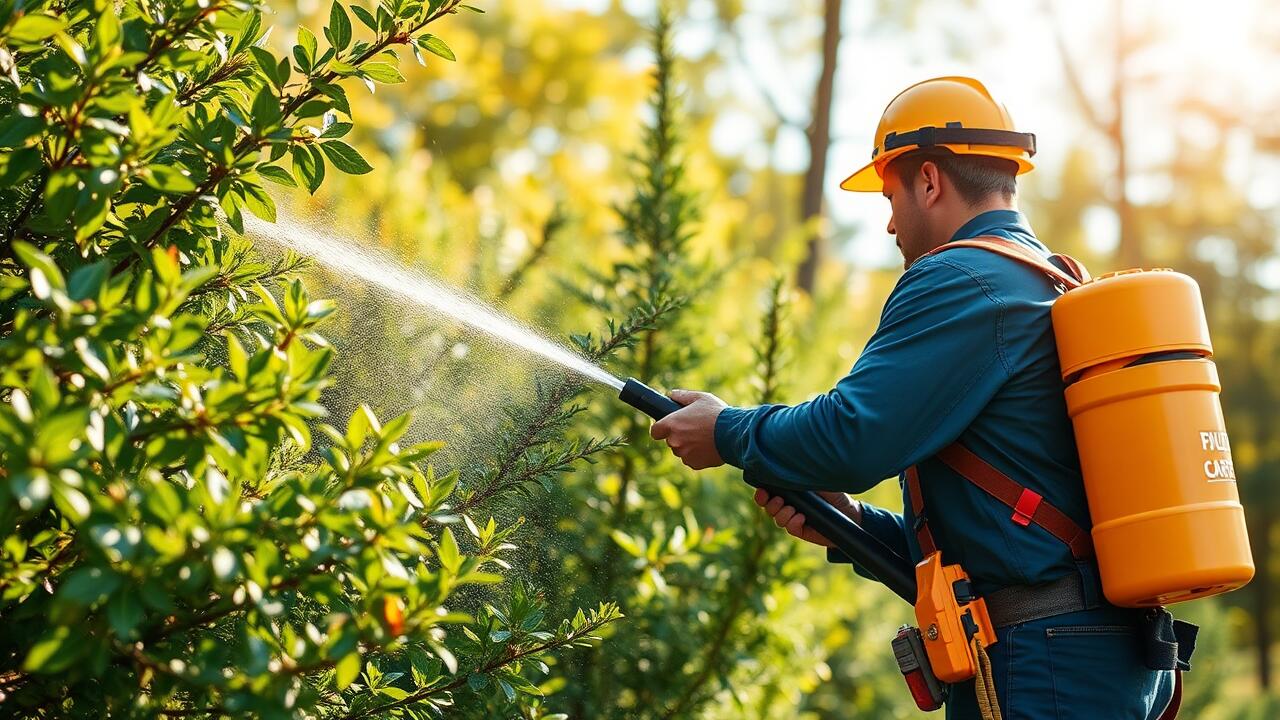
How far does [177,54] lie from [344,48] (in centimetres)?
43

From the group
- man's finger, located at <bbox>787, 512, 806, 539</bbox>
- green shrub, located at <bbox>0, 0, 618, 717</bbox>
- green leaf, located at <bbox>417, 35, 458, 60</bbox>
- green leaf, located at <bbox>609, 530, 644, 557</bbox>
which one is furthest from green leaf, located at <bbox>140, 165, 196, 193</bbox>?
green leaf, located at <bbox>609, 530, 644, 557</bbox>

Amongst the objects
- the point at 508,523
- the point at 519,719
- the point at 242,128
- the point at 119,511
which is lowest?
the point at 519,719

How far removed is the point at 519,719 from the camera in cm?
288

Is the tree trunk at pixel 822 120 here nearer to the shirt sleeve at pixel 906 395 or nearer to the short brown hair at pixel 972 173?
the short brown hair at pixel 972 173

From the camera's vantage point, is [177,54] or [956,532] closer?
[177,54]

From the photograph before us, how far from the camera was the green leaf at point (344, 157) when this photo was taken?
235 centimetres

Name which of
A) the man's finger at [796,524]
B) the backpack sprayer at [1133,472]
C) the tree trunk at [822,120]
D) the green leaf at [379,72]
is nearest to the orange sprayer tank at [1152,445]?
the backpack sprayer at [1133,472]

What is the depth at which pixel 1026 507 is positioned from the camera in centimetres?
258

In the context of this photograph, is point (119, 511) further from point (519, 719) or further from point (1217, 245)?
point (1217, 245)

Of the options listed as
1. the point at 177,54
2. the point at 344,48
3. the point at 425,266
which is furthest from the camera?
the point at 425,266

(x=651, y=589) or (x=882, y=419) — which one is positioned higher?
(x=882, y=419)

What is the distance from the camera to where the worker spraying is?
2494 millimetres

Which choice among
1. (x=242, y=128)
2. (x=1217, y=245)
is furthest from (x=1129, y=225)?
(x=242, y=128)

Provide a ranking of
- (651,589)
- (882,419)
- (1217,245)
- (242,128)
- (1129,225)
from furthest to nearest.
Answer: (1217,245) < (1129,225) < (651,589) < (882,419) < (242,128)
